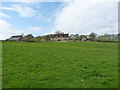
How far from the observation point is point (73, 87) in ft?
21.9

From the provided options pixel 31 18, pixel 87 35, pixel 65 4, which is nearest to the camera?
pixel 65 4

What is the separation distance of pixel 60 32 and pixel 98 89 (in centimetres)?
11847

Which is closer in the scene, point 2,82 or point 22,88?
point 22,88

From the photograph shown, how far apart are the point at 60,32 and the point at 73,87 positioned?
118309 mm

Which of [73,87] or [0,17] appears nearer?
[73,87]

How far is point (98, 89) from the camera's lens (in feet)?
21.5

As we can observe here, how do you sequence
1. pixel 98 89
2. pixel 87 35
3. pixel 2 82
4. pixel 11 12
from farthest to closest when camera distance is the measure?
pixel 87 35 < pixel 11 12 < pixel 2 82 < pixel 98 89

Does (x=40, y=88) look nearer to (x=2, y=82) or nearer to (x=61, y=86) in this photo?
(x=61, y=86)

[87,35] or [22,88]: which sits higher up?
[87,35]

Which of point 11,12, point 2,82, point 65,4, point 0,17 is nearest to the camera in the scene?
point 2,82

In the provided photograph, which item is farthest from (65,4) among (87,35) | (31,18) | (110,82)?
(87,35)

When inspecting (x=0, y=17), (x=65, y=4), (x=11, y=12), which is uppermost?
(x=65, y=4)

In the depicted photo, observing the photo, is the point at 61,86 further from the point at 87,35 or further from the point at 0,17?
the point at 87,35

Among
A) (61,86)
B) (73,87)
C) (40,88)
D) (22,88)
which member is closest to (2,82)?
(22,88)
